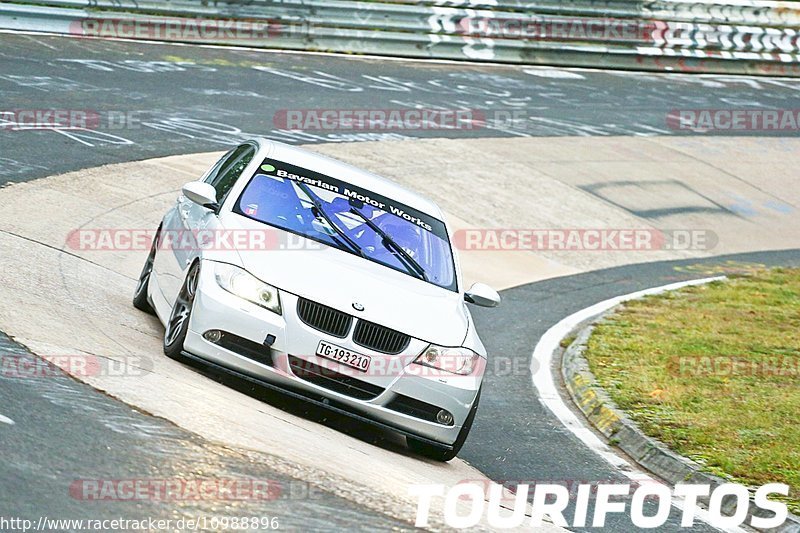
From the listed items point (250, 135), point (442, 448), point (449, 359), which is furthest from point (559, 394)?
point (250, 135)

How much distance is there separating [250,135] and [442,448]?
1104cm


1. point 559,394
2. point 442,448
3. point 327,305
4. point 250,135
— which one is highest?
point 327,305

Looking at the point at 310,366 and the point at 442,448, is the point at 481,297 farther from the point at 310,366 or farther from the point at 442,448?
the point at 310,366

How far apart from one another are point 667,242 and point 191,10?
10383mm

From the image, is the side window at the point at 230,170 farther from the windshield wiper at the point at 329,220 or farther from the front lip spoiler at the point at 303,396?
the front lip spoiler at the point at 303,396

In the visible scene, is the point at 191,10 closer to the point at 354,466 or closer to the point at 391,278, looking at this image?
the point at 391,278

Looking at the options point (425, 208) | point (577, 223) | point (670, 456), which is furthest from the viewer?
point (577, 223)

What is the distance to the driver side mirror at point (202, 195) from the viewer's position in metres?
8.87

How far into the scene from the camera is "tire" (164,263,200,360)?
817 cm

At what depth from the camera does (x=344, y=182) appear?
9.41m

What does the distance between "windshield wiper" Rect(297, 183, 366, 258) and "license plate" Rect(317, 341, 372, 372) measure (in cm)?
106

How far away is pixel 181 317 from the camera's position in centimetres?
830

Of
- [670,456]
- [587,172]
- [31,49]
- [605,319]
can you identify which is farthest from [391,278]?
[31,49]

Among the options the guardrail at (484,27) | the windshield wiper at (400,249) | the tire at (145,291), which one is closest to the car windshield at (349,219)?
the windshield wiper at (400,249)
